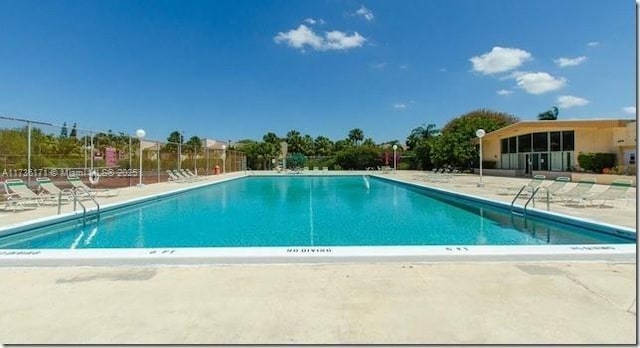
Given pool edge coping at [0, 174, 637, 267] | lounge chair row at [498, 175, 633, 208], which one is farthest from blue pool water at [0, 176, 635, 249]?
lounge chair row at [498, 175, 633, 208]

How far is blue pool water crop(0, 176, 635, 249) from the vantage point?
21.4 ft

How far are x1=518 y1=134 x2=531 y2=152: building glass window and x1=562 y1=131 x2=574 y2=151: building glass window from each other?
254cm

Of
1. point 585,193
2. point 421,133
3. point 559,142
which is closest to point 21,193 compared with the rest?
point 585,193

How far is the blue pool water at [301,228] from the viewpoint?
6520 mm

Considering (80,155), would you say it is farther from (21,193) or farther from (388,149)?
(388,149)

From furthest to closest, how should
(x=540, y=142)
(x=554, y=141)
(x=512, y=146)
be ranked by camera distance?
(x=512, y=146)
(x=540, y=142)
(x=554, y=141)

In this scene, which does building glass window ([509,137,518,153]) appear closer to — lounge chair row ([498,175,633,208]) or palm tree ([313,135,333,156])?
lounge chair row ([498,175,633,208])

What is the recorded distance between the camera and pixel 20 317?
291 cm

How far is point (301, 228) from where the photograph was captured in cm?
796

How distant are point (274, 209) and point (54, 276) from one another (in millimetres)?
7257

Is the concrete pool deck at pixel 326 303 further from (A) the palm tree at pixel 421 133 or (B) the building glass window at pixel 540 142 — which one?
(A) the palm tree at pixel 421 133

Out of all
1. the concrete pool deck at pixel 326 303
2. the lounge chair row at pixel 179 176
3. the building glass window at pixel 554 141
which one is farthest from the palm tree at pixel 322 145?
the concrete pool deck at pixel 326 303

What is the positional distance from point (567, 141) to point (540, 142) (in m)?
1.90

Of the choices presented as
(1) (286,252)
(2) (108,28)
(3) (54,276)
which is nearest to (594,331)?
(1) (286,252)
